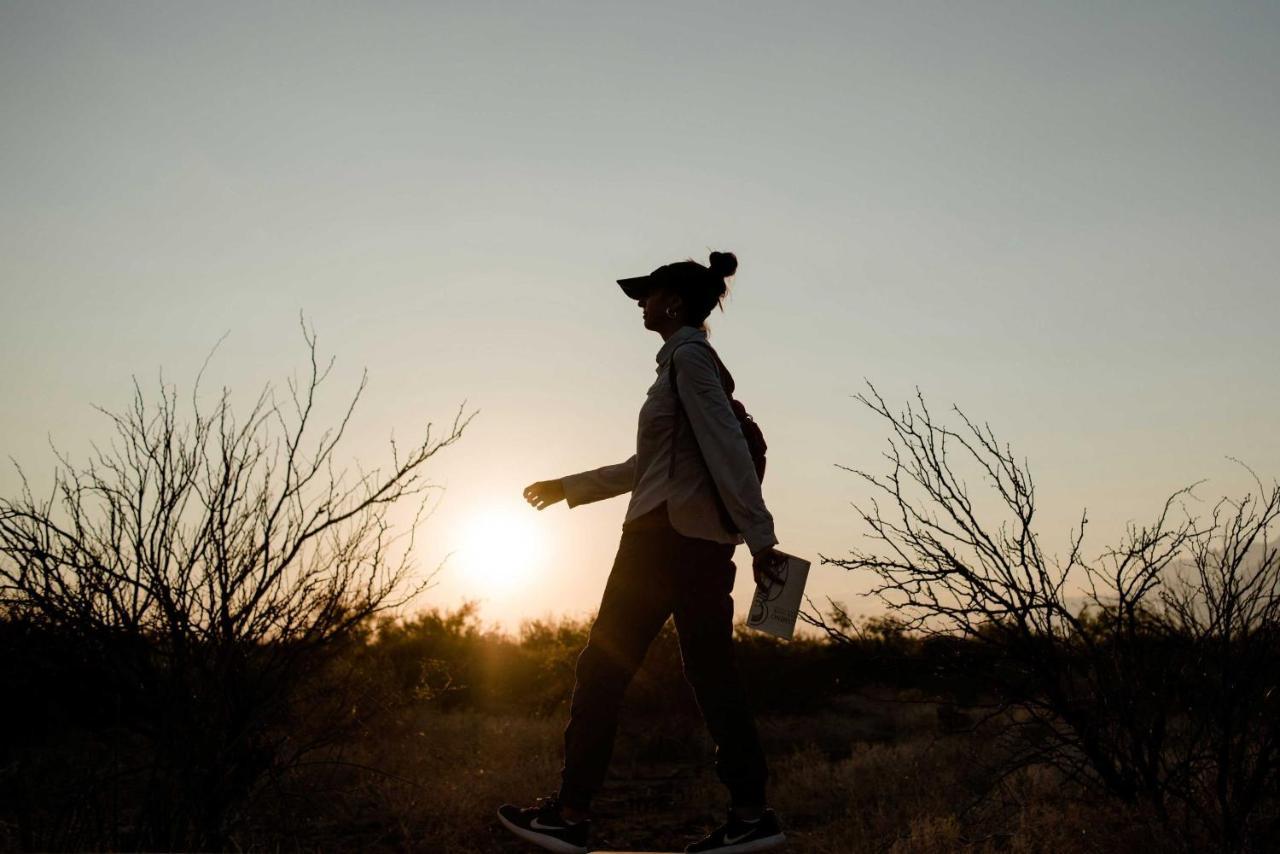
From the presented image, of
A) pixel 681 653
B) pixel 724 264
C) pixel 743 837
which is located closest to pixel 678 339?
pixel 724 264

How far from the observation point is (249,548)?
4.57 metres

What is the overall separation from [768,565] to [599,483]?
2.63 ft

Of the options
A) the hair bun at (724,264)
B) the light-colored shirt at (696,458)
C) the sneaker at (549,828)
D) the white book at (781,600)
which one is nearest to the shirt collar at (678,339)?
the light-colored shirt at (696,458)

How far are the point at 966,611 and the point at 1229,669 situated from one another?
3.93 ft

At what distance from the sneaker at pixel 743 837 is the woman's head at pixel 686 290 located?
1714mm

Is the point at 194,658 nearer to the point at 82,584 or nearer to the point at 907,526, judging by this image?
the point at 82,584

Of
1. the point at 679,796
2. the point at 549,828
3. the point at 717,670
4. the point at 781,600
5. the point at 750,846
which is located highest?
the point at 781,600

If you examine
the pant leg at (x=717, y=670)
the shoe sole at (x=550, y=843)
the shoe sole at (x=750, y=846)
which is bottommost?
the shoe sole at (x=750, y=846)

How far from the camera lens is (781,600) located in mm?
3342

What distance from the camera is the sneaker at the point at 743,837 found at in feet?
10.1

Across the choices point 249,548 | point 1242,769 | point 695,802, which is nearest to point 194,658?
point 249,548

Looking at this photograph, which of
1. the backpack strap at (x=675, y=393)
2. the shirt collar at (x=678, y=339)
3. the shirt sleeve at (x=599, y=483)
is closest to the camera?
the backpack strap at (x=675, y=393)

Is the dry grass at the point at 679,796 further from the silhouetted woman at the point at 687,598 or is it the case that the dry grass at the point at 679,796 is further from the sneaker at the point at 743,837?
the silhouetted woman at the point at 687,598

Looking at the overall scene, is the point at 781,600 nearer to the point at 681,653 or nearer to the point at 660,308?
the point at 681,653
